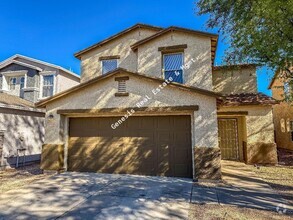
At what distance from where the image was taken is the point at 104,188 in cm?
755

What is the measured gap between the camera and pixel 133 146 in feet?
31.8

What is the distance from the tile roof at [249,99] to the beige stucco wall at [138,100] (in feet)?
14.0

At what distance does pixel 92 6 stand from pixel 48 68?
6.59 m

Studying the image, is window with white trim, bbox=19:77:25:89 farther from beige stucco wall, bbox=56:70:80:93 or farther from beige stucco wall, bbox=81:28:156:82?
beige stucco wall, bbox=81:28:156:82

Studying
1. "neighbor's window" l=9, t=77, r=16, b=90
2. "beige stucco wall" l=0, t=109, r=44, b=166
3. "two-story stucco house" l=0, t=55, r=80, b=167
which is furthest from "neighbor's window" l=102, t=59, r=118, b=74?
"neighbor's window" l=9, t=77, r=16, b=90

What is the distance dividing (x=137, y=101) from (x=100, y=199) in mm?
4439

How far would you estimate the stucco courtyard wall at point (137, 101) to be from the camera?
8.70m

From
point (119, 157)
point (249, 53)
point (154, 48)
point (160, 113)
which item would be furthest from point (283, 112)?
point (119, 157)

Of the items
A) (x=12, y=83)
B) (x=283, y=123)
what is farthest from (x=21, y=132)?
(x=283, y=123)

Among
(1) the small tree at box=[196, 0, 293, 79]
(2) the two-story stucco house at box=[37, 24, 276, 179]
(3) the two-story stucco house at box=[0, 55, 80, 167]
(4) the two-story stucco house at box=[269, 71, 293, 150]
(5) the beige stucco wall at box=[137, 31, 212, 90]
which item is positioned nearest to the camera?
(1) the small tree at box=[196, 0, 293, 79]

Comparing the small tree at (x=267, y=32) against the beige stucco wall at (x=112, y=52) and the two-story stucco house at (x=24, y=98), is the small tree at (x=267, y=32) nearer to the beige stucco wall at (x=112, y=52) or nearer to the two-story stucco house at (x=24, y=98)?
the beige stucco wall at (x=112, y=52)

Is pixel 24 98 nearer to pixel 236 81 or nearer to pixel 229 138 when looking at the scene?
pixel 229 138

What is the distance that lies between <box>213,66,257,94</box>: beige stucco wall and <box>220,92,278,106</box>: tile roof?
30.5 inches

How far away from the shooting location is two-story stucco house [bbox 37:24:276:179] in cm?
883
